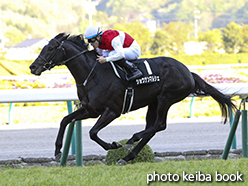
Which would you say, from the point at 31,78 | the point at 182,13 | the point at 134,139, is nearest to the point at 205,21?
the point at 182,13

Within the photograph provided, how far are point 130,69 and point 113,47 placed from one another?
10.2 inches

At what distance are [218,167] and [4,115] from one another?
7.85 m

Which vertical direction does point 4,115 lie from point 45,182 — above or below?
below

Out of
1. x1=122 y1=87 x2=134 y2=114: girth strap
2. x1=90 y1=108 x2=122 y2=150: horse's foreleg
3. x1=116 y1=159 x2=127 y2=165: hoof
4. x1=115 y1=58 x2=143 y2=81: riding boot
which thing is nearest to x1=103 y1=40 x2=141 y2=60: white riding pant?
x1=115 y1=58 x2=143 y2=81: riding boot

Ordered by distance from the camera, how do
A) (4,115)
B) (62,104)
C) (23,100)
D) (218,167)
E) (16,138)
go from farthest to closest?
(62,104), (4,115), (16,138), (23,100), (218,167)

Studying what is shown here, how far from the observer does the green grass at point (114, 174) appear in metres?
3.06

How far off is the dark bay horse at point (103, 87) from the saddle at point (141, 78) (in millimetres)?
41

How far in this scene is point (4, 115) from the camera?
10.4 meters

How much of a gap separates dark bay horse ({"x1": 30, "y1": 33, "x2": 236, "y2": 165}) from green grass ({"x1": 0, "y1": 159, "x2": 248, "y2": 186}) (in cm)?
42

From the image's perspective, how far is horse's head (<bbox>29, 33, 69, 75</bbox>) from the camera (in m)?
3.88

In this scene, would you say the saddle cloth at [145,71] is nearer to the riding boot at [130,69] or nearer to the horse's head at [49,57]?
the riding boot at [130,69]

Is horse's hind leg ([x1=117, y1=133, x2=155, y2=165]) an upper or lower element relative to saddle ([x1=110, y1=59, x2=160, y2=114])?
lower

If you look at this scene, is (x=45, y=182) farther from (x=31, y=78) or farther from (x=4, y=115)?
(x=31, y=78)

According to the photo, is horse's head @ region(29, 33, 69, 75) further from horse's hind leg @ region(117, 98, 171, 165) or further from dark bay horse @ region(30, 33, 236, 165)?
horse's hind leg @ region(117, 98, 171, 165)
